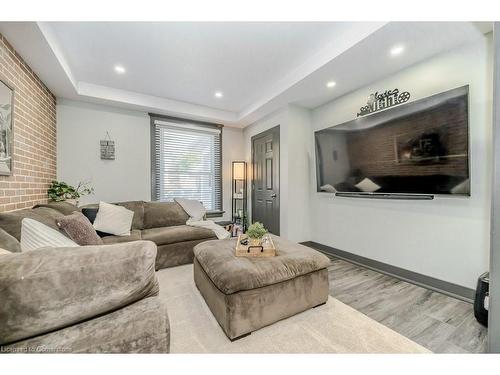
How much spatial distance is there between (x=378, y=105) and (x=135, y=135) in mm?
3962

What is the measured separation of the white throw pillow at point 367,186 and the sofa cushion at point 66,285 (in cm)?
256

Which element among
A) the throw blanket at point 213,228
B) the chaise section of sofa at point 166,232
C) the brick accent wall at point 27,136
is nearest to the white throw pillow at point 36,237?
the brick accent wall at point 27,136

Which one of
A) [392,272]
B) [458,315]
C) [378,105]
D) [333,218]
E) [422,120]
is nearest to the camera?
[458,315]

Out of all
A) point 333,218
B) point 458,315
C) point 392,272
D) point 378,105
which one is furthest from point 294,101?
point 458,315

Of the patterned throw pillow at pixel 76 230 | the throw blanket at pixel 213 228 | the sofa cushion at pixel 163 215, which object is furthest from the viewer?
the sofa cushion at pixel 163 215

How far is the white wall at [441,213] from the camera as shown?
1.80 m

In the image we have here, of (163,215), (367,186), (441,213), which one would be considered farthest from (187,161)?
(441,213)

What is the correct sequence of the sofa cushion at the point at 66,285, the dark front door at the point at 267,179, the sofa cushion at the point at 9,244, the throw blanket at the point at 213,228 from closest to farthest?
1. the sofa cushion at the point at 66,285
2. the sofa cushion at the point at 9,244
3. the throw blanket at the point at 213,228
4. the dark front door at the point at 267,179

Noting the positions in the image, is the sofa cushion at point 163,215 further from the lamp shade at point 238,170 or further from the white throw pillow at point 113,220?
the lamp shade at point 238,170

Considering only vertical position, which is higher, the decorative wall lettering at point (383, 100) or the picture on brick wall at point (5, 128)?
the decorative wall lettering at point (383, 100)

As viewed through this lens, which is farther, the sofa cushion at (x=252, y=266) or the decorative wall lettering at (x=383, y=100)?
the decorative wall lettering at (x=383, y=100)

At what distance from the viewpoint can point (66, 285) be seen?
76 centimetres
